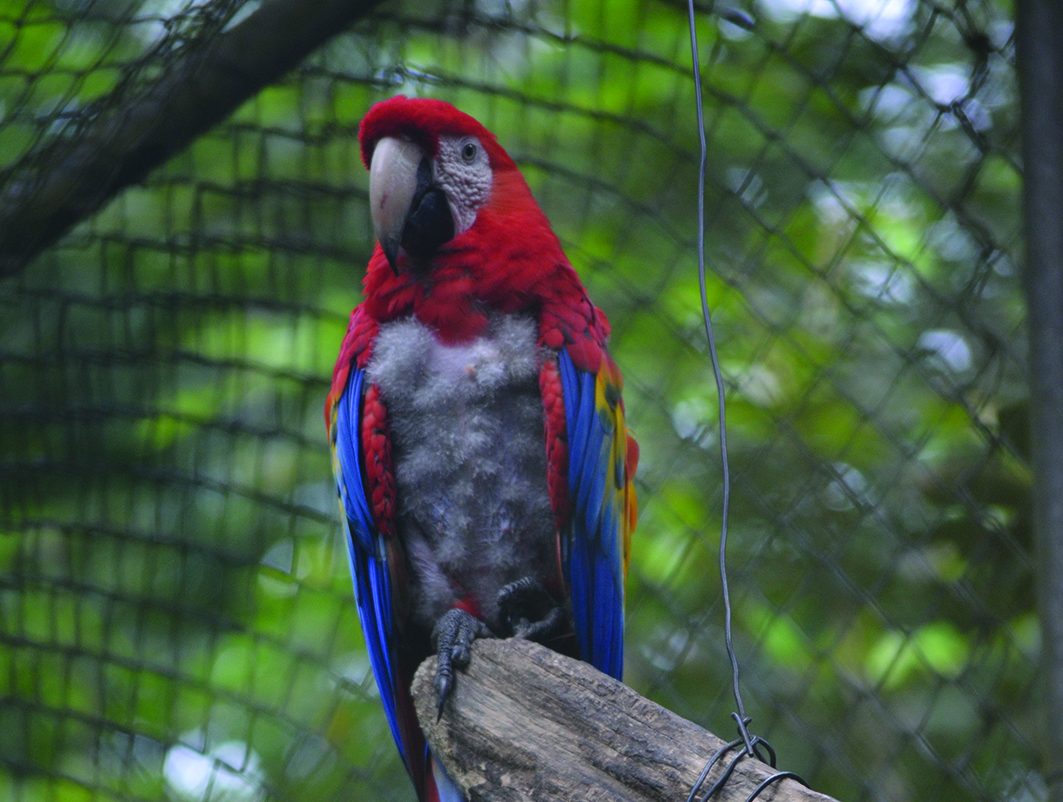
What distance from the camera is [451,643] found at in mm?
820

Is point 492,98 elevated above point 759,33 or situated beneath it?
situated beneath

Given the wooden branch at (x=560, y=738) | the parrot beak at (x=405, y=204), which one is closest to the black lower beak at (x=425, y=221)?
the parrot beak at (x=405, y=204)

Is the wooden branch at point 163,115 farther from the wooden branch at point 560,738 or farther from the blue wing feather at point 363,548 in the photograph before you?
the wooden branch at point 560,738

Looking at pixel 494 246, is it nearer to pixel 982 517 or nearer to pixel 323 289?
pixel 323 289

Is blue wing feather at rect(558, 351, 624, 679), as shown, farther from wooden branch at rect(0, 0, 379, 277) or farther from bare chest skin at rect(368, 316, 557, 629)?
wooden branch at rect(0, 0, 379, 277)

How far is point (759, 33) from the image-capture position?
4.58 ft

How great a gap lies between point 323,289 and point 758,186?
64 centimetres

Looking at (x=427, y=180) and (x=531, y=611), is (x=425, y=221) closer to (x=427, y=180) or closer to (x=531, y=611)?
(x=427, y=180)

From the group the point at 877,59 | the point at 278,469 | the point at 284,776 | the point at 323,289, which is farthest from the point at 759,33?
the point at 284,776

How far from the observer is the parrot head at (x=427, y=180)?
37.2 inches

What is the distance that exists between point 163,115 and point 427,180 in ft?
1.07

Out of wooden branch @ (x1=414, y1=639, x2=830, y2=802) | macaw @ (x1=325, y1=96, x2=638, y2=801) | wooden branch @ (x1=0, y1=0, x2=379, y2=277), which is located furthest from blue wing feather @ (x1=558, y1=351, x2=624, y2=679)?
wooden branch @ (x1=0, y1=0, x2=379, y2=277)

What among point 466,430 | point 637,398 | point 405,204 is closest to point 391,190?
point 405,204

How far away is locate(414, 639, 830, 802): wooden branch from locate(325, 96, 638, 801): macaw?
0.15 m
